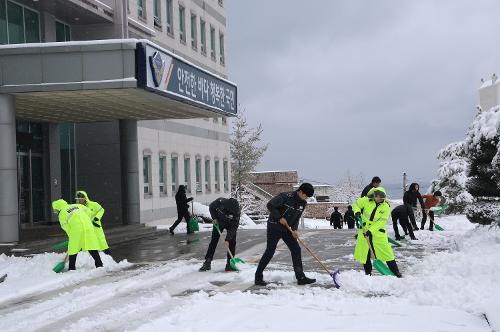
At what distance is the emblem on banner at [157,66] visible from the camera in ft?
53.4

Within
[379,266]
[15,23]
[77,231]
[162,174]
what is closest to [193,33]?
[162,174]

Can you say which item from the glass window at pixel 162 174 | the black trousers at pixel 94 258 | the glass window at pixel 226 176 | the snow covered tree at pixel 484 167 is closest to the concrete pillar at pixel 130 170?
the glass window at pixel 162 174

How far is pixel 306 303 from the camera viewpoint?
28.2 ft

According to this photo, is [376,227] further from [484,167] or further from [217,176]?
[217,176]

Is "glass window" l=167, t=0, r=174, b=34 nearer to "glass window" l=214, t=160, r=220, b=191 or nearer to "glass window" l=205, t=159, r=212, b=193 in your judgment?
"glass window" l=205, t=159, r=212, b=193

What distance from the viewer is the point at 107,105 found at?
19.0 metres

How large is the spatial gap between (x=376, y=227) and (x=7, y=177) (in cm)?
1027

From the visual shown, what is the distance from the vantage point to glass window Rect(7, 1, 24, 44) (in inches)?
784

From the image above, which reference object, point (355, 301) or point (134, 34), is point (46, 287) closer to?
point (355, 301)

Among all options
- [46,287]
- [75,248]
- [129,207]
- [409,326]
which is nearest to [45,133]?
[129,207]

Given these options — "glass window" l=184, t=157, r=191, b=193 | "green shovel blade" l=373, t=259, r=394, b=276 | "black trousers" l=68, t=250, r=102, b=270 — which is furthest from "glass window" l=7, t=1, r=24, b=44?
"green shovel blade" l=373, t=259, r=394, b=276

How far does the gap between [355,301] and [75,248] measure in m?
6.22

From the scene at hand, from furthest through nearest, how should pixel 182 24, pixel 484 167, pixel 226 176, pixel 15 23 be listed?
pixel 226 176
pixel 182 24
pixel 15 23
pixel 484 167

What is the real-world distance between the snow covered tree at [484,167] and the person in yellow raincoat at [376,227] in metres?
4.92
